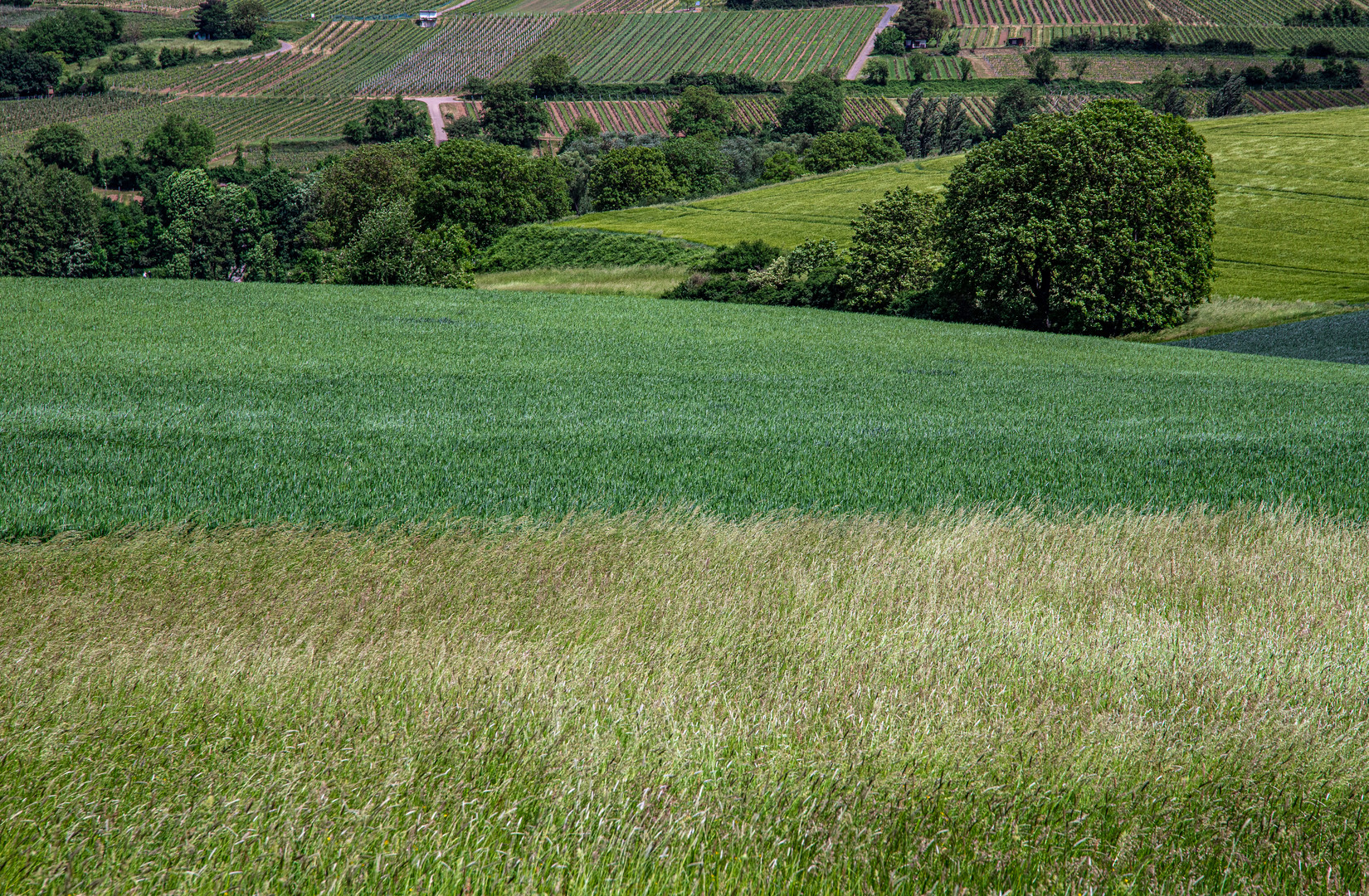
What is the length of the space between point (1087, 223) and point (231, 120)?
503 feet

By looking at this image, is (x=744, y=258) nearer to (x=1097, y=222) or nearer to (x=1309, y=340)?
(x=1097, y=222)

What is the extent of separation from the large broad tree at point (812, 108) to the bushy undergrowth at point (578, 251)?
255ft

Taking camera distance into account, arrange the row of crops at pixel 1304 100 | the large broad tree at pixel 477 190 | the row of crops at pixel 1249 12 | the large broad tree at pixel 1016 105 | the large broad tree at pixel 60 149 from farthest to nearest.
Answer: the row of crops at pixel 1249 12, the large broad tree at pixel 1016 105, the row of crops at pixel 1304 100, the large broad tree at pixel 60 149, the large broad tree at pixel 477 190

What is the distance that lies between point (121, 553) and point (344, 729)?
4.01m

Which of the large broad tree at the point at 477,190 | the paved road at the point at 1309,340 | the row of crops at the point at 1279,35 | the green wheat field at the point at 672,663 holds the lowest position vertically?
the paved road at the point at 1309,340

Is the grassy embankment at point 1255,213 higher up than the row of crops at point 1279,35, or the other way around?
the row of crops at point 1279,35

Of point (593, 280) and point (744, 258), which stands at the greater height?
point (744, 258)

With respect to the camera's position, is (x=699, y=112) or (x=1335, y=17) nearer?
(x=699, y=112)

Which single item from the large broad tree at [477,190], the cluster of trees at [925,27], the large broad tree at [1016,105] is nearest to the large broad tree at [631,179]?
the large broad tree at [477,190]

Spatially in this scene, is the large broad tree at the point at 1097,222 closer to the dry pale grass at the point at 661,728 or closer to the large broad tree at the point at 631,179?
the dry pale grass at the point at 661,728

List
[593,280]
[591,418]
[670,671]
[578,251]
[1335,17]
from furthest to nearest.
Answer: [1335,17] → [578,251] → [593,280] → [591,418] → [670,671]

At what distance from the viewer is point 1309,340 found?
38000 millimetres

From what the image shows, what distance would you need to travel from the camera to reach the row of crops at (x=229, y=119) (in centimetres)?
13450

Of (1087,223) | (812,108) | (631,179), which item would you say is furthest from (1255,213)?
(812,108)
